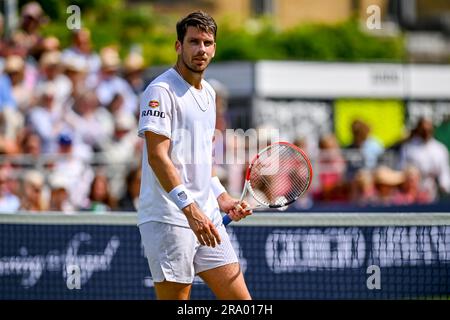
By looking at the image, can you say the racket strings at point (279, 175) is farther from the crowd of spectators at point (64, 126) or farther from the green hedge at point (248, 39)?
the green hedge at point (248, 39)

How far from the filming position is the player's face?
20.9ft

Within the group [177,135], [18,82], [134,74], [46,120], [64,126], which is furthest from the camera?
[134,74]

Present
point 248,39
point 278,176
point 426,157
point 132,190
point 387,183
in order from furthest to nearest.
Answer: point 248,39 → point 426,157 → point 387,183 → point 132,190 → point 278,176

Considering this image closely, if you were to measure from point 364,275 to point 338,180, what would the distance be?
189 inches

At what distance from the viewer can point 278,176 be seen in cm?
731

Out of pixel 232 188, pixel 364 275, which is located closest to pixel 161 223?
pixel 364 275

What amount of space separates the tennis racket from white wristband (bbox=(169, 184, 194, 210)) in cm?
51

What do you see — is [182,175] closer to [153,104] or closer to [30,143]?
[153,104]

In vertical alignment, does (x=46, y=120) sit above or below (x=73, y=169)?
above

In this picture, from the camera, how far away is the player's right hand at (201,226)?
6.18m

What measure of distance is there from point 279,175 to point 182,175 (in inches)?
42.0

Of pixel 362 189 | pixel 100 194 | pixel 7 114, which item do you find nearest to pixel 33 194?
pixel 100 194

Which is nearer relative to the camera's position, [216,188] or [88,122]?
[216,188]
